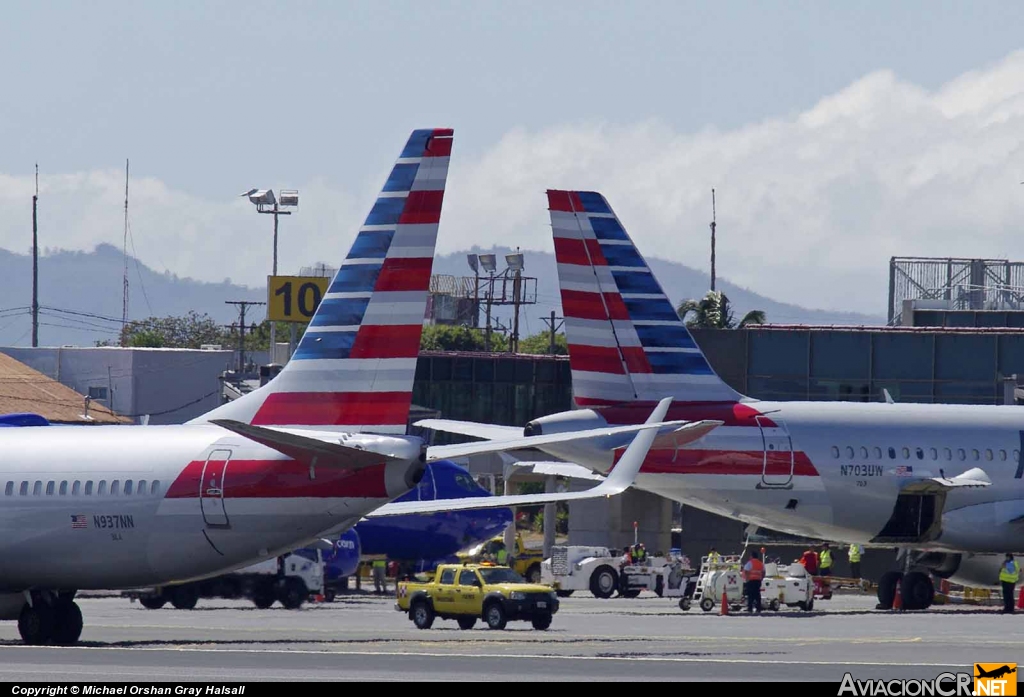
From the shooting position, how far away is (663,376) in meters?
41.9

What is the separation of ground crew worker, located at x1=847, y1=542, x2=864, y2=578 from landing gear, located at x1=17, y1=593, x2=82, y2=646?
99.0ft

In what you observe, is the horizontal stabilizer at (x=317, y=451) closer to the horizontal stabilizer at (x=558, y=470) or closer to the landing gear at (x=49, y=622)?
the landing gear at (x=49, y=622)

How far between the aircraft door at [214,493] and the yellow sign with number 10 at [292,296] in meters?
50.4

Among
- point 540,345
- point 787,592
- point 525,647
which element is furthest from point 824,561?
point 540,345

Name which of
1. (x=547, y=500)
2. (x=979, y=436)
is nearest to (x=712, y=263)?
→ (x=979, y=436)

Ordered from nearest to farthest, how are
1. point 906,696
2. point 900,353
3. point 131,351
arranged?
point 906,696 < point 900,353 < point 131,351

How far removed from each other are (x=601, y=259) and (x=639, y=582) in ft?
49.9

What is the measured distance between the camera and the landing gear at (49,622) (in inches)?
1182

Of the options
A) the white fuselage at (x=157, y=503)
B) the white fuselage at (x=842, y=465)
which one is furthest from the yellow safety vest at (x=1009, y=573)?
the white fuselage at (x=157, y=503)

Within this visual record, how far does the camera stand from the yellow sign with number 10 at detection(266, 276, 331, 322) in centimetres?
7881

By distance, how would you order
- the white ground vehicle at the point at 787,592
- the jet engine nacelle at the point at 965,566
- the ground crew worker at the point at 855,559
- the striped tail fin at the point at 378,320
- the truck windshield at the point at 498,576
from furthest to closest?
the ground crew worker at the point at 855,559 → the jet engine nacelle at the point at 965,566 → the white ground vehicle at the point at 787,592 → the truck windshield at the point at 498,576 → the striped tail fin at the point at 378,320

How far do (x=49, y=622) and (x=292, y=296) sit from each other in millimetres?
49755

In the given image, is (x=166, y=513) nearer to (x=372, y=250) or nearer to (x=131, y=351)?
(x=372, y=250)

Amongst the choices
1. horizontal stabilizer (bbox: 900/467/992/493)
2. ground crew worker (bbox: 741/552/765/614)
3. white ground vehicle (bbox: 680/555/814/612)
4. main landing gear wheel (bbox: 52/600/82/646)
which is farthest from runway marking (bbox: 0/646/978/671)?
horizontal stabilizer (bbox: 900/467/992/493)
